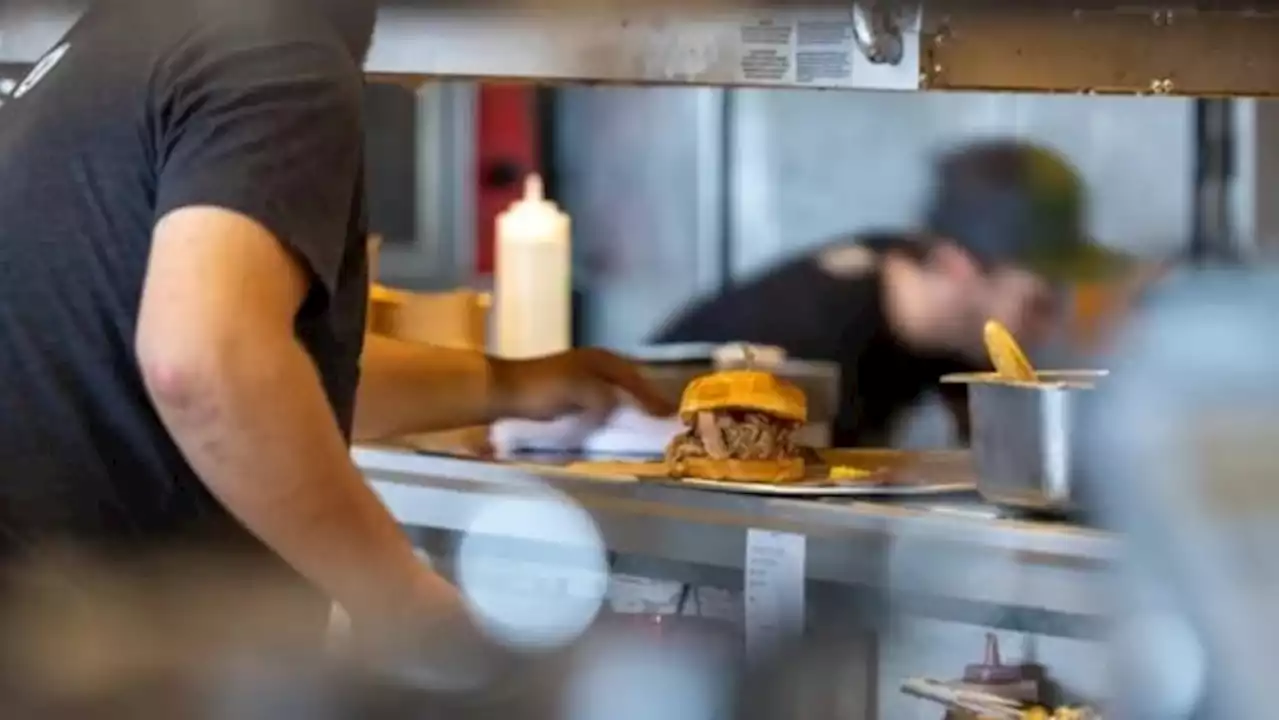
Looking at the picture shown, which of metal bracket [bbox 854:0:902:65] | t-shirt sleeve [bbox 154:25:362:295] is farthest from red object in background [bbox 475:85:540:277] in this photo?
t-shirt sleeve [bbox 154:25:362:295]

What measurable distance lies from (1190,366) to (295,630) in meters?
0.17

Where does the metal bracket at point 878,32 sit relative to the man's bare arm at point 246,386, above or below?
above

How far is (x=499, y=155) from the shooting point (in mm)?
1942

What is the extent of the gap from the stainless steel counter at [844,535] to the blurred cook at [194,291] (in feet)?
0.30

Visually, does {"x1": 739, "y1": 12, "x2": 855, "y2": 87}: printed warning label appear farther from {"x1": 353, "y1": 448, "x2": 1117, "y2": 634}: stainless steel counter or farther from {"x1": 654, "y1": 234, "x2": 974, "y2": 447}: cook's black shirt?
{"x1": 654, "y1": 234, "x2": 974, "y2": 447}: cook's black shirt

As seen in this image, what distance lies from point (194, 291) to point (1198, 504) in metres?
0.35

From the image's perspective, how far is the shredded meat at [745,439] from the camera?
2.87ft

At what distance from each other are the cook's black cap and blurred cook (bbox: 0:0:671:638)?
815 mm

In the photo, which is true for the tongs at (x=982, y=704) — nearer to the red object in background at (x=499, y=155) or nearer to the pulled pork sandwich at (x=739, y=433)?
the pulled pork sandwich at (x=739, y=433)

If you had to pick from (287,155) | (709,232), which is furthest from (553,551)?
(709,232)

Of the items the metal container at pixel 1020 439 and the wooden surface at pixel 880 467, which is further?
the wooden surface at pixel 880 467

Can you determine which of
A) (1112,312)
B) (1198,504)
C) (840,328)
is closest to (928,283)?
(840,328)

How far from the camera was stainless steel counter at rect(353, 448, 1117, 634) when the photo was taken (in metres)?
0.48

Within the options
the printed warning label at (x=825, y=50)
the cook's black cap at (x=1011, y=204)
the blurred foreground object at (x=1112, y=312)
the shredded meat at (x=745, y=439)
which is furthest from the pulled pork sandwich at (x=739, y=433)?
the cook's black cap at (x=1011, y=204)
